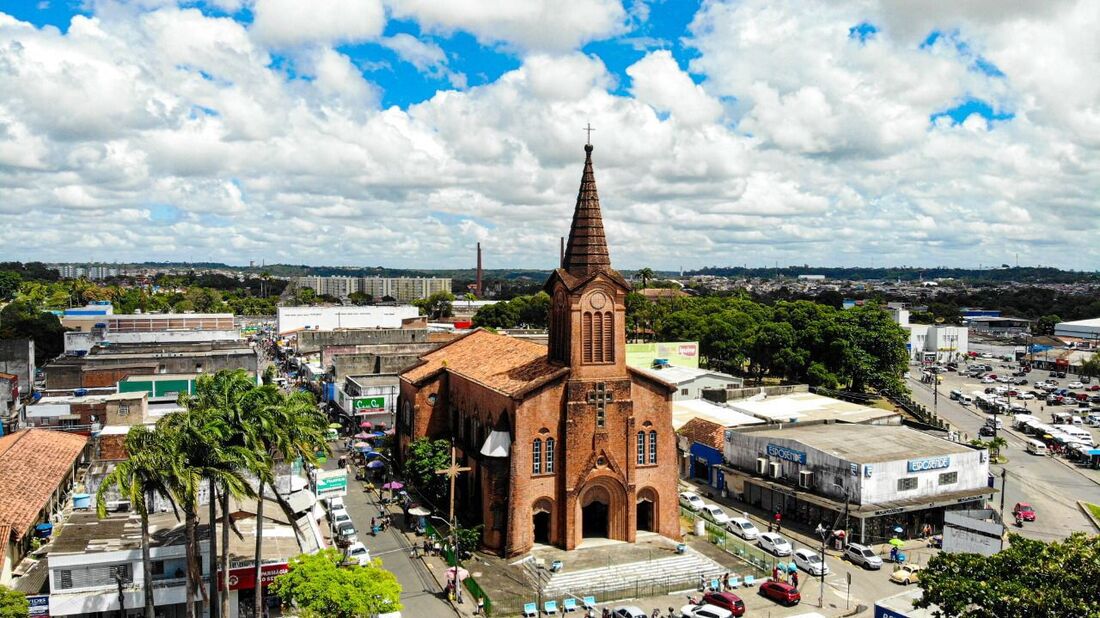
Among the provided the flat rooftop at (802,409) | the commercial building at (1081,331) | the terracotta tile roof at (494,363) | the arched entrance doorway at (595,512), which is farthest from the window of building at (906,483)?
the commercial building at (1081,331)

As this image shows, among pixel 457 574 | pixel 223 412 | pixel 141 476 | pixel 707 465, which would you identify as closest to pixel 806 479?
pixel 707 465

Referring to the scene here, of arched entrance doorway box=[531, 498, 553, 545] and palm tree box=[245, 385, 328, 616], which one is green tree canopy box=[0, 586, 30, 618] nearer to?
palm tree box=[245, 385, 328, 616]

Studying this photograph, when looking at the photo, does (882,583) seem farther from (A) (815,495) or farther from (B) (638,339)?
(B) (638,339)

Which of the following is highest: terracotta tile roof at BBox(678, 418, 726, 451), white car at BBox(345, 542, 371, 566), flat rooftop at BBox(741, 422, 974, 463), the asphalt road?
flat rooftop at BBox(741, 422, 974, 463)

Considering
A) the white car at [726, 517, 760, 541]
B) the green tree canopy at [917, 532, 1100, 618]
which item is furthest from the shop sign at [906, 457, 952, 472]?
the green tree canopy at [917, 532, 1100, 618]

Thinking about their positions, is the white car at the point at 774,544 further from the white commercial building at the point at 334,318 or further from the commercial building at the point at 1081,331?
the commercial building at the point at 1081,331

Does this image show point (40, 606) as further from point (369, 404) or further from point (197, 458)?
point (369, 404)
